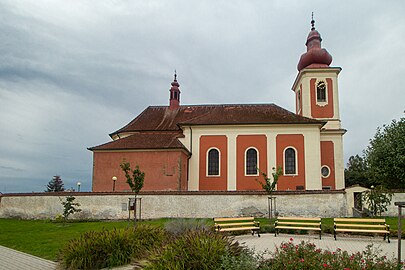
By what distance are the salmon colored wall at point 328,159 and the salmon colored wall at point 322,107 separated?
284 centimetres

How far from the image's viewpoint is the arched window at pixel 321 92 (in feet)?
107

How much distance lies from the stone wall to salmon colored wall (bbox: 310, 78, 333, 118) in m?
13.6

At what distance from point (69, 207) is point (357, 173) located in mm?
44183

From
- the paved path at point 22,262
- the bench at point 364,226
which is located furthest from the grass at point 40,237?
the bench at point 364,226

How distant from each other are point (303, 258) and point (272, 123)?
71.3 ft

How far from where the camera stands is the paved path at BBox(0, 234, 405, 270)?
32.9 feet

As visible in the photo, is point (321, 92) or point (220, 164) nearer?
point (220, 164)

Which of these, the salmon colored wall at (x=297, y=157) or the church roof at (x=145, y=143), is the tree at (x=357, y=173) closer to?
the salmon colored wall at (x=297, y=157)

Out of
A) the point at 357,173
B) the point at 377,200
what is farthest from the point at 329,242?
the point at 357,173

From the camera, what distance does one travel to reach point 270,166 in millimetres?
28703

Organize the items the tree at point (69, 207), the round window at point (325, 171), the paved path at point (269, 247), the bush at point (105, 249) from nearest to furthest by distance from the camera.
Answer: the bush at point (105, 249) < the paved path at point (269, 247) < the tree at point (69, 207) < the round window at point (325, 171)

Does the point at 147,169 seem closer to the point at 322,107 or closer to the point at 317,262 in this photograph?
the point at 322,107

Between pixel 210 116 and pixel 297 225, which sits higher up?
pixel 210 116

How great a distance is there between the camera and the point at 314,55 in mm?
32938
